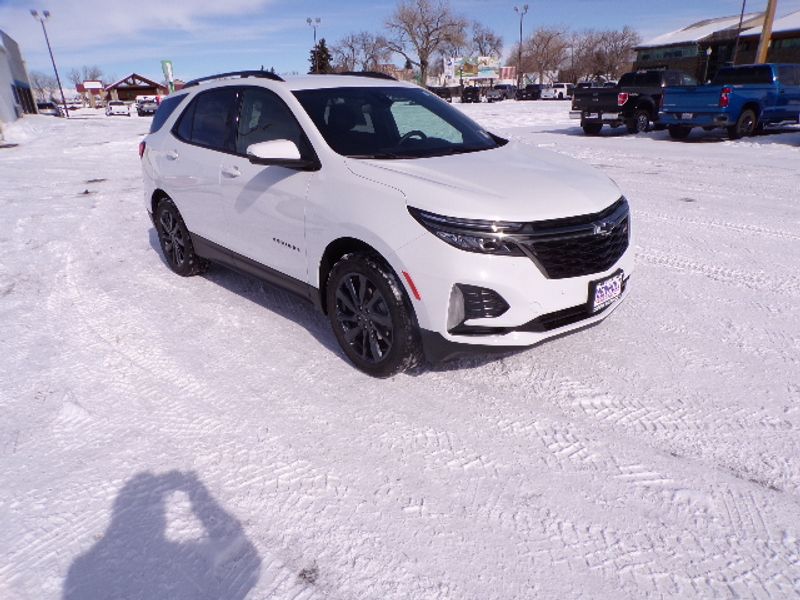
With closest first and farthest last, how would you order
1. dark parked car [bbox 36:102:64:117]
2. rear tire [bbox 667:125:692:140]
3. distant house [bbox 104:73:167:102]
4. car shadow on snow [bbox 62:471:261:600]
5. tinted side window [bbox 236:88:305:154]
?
car shadow on snow [bbox 62:471:261:600] < tinted side window [bbox 236:88:305:154] < rear tire [bbox 667:125:692:140] < dark parked car [bbox 36:102:64:117] < distant house [bbox 104:73:167:102]

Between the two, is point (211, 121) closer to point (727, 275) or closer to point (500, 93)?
point (727, 275)

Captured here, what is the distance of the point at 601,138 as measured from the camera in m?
16.6

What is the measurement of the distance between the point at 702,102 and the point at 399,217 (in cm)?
1420

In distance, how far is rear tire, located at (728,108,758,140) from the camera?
555 inches

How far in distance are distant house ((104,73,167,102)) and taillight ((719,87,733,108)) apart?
9382 centimetres

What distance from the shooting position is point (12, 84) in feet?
120

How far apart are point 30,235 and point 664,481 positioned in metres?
7.68

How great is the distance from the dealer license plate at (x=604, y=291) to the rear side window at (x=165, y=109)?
4.25 m

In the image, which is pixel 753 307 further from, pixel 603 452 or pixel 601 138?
pixel 601 138

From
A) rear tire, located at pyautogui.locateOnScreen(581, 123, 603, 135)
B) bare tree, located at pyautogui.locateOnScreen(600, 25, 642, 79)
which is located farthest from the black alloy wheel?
bare tree, located at pyautogui.locateOnScreen(600, 25, 642, 79)

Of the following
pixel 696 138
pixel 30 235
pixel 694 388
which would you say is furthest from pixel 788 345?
pixel 696 138

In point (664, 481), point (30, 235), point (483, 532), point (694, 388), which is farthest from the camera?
point (30, 235)

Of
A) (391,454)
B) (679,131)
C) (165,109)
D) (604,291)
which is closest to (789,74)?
(679,131)

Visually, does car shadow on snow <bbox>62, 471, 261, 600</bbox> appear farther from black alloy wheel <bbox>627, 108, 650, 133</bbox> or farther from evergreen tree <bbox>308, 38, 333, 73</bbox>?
evergreen tree <bbox>308, 38, 333, 73</bbox>
